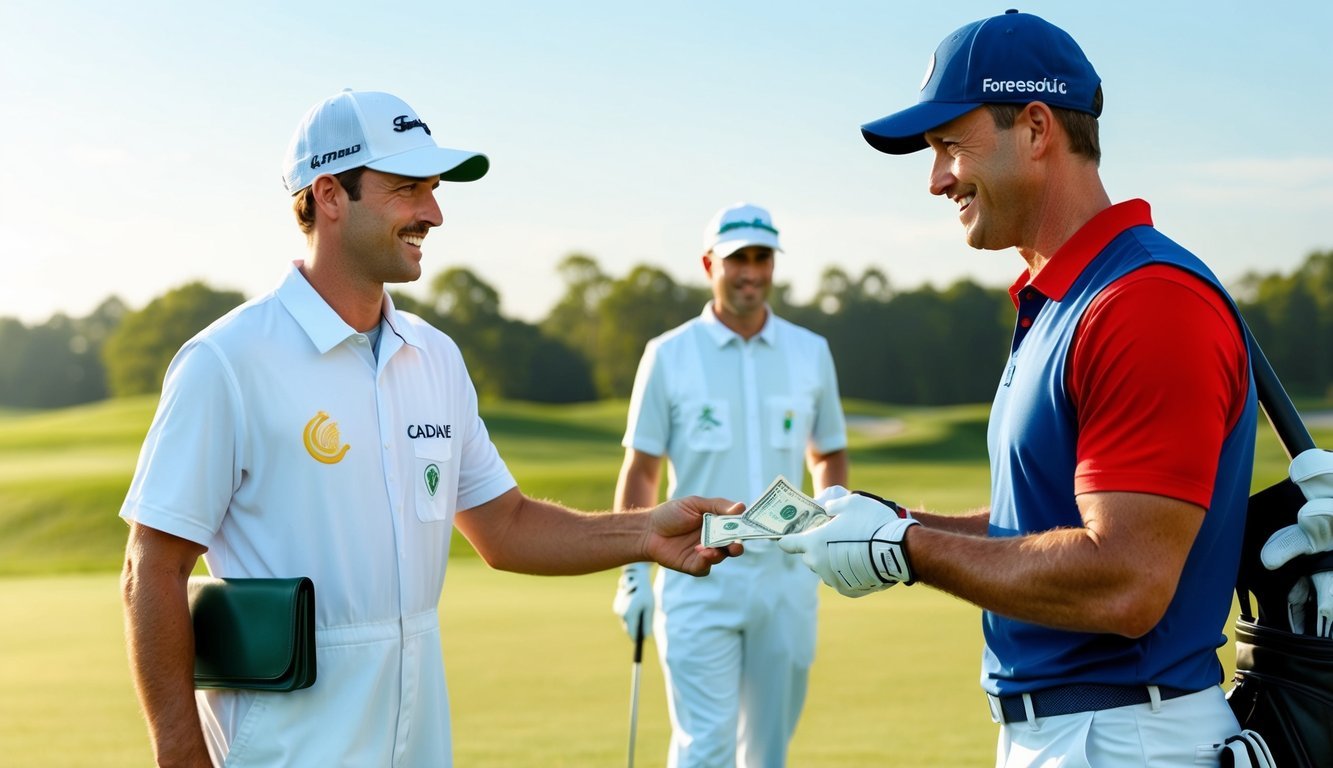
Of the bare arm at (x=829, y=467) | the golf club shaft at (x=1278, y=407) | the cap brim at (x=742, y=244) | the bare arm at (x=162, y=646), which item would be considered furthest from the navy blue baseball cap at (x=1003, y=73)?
the bare arm at (x=829, y=467)

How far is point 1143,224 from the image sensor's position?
106 inches

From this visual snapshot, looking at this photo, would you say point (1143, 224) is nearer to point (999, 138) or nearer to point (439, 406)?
point (999, 138)

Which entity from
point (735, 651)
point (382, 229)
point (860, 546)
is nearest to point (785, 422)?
point (735, 651)

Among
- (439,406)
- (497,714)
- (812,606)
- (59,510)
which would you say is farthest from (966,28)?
(59,510)

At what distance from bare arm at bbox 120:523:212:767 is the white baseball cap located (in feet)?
3.22

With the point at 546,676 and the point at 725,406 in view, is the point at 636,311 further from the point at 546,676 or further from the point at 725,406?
the point at 725,406

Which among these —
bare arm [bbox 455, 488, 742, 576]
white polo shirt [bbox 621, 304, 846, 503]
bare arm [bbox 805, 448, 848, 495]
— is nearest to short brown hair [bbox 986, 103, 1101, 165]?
bare arm [bbox 455, 488, 742, 576]

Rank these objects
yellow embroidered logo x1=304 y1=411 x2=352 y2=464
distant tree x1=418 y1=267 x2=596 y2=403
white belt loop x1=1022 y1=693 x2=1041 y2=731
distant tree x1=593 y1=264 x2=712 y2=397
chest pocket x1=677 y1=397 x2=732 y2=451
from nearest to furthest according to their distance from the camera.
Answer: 1. white belt loop x1=1022 y1=693 x2=1041 y2=731
2. yellow embroidered logo x1=304 y1=411 x2=352 y2=464
3. chest pocket x1=677 y1=397 x2=732 y2=451
4. distant tree x1=418 y1=267 x2=596 y2=403
5. distant tree x1=593 y1=264 x2=712 y2=397

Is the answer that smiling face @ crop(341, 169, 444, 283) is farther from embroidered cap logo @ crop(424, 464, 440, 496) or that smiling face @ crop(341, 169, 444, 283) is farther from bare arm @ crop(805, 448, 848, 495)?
bare arm @ crop(805, 448, 848, 495)

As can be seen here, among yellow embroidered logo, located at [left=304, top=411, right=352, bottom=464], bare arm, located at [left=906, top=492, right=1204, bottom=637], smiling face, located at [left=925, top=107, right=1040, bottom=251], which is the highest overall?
smiling face, located at [left=925, top=107, right=1040, bottom=251]

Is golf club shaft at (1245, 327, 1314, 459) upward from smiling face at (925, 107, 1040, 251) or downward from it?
downward

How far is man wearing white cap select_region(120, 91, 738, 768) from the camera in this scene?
2971 millimetres

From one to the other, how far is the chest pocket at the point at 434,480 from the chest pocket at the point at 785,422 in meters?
2.75

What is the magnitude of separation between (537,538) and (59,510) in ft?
66.3
